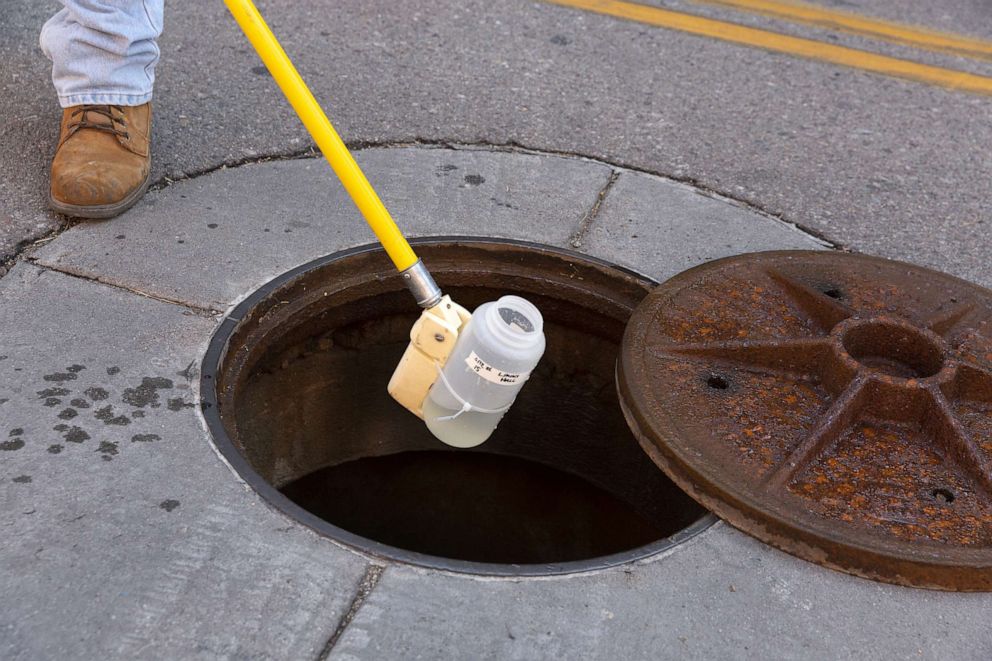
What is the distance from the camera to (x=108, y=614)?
1.37 metres

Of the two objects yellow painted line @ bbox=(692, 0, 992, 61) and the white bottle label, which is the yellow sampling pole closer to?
the white bottle label

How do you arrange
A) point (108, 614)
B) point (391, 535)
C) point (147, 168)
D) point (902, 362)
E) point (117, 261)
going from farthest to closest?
point (391, 535)
point (147, 168)
point (117, 261)
point (902, 362)
point (108, 614)

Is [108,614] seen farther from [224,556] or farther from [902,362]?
[902,362]

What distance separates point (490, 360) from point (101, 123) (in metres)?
1.34

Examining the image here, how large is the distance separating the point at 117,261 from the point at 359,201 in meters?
0.67

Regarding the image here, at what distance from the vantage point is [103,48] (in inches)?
95.2

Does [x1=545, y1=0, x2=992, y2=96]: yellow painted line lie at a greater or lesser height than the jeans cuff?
greater

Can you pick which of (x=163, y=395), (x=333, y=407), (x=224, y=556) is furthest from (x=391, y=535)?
(x=224, y=556)

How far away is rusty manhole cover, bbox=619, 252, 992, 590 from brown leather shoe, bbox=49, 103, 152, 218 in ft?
4.04

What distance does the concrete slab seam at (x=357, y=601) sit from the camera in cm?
A: 136

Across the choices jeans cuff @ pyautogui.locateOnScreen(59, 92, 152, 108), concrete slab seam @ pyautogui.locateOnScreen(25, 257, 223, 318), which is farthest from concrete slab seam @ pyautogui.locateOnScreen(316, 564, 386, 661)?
jeans cuff @ pyautogui.locateOnScreen(59, 92, 152, 108)

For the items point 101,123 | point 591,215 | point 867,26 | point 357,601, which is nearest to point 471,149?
point 591,215

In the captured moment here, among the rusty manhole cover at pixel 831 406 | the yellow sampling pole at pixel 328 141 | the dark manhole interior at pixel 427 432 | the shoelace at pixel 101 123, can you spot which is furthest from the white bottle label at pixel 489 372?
the shoelace at pixel 101 123

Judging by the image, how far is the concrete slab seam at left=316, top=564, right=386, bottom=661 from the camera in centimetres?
136
